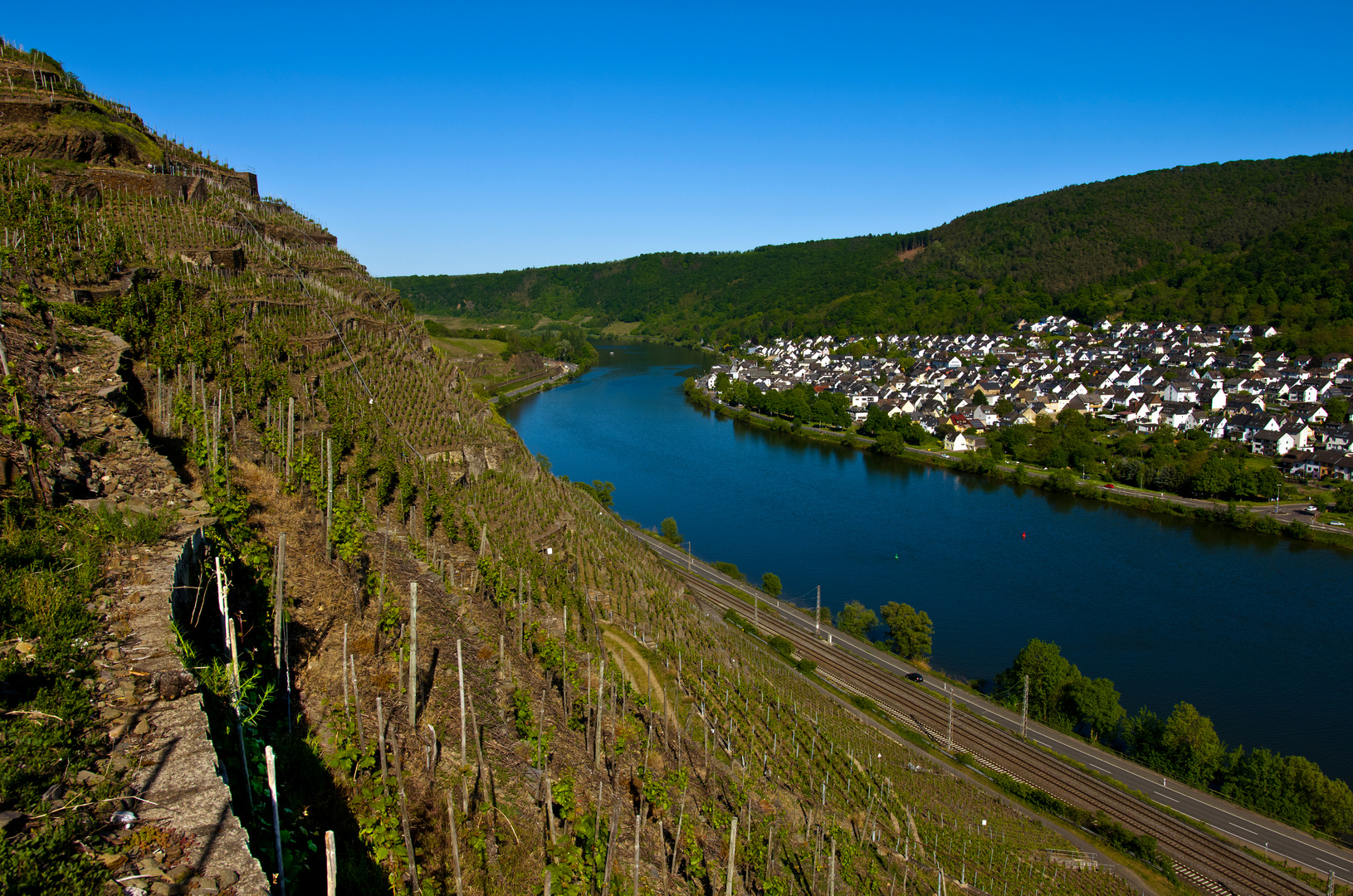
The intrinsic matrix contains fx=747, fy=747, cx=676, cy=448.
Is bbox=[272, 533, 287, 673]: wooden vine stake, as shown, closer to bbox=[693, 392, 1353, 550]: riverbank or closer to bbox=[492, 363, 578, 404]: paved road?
bbox=[693, 392, 1353, 550]: riverbank

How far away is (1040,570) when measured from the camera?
1057 inches

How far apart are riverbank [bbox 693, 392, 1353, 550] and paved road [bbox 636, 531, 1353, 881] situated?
19600 mm

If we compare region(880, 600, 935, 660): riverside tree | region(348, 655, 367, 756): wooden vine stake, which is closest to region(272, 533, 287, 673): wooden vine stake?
region(348, 655, 367, 756): wooden vine stake

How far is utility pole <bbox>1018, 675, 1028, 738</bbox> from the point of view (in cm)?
1745

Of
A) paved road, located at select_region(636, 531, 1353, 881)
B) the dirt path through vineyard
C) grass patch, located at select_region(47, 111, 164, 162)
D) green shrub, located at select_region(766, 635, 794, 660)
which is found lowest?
paved road, located at select_region(636, 531, 1353, 881)

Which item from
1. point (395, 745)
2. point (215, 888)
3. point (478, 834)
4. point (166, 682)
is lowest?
point (478, 834)

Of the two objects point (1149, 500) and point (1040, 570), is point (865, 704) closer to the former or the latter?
point (1040, 570)

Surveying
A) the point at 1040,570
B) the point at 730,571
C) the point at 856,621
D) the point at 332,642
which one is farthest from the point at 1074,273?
the point at 332,642

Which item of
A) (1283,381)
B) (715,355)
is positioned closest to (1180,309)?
(1283,381)

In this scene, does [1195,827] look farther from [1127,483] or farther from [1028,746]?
[1127,483]

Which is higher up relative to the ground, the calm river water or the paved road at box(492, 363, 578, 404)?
the paved road at box(492, 363, 578, 404)

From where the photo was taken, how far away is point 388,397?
44.2 ft

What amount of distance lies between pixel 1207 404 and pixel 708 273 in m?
110

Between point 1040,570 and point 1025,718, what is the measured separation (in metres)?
10.6
